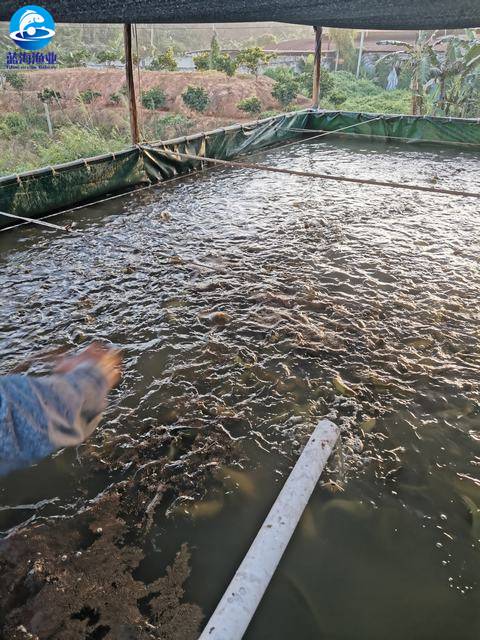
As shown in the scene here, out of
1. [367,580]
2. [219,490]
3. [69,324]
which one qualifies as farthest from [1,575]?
[69,324]

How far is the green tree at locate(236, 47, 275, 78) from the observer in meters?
24.3

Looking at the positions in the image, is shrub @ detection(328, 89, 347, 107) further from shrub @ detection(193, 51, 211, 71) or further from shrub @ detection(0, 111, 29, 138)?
shrub @ detection(0, 111, 29, 138)

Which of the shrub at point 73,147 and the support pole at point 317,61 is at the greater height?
the support pole at point 317,61

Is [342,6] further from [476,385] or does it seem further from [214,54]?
[214,54]

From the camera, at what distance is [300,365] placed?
3.73 meters

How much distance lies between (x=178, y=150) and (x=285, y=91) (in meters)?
17.1

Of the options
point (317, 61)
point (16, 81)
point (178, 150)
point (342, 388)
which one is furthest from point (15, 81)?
point (342, 388)

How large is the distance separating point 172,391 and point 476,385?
2298 millimetres

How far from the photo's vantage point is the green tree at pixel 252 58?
958 inches

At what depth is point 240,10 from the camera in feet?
14.7

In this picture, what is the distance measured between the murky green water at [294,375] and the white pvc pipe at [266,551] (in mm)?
373

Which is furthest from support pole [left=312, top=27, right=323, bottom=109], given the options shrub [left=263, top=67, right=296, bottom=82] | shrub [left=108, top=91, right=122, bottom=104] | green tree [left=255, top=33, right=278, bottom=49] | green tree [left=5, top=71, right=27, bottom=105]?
green tree [left=255, top=33, right=278, bottom=49]

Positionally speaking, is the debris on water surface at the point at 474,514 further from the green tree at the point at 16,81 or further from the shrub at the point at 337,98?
the green tree at the point at 16,81

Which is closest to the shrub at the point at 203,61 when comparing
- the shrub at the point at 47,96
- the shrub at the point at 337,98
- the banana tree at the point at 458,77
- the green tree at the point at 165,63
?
the green tree at the point at 165,63
